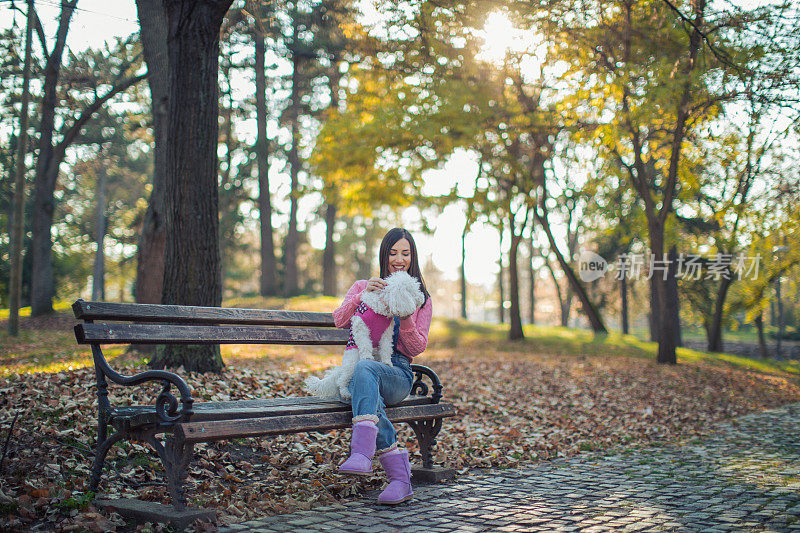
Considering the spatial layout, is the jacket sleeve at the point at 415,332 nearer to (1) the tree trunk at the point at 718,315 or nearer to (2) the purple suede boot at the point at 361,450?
(2) the purple suede boot at the point at 361,450

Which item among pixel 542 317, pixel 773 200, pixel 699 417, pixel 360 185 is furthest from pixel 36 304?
pixel 542 317

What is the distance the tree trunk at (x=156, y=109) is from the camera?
32.4 feet

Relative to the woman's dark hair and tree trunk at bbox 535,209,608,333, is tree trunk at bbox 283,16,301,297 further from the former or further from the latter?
the woman's dark hair

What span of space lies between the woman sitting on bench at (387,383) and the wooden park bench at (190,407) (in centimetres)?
18

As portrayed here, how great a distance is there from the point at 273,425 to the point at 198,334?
2.76 ft

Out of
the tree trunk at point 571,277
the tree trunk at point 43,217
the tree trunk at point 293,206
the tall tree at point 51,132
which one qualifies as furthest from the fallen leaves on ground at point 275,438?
the tree trunk at point 293,206

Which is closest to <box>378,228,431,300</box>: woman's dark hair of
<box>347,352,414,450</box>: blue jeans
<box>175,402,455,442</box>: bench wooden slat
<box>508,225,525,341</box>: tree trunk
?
<box>347,352,414,450</box>: blue jeans

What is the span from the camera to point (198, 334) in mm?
4160

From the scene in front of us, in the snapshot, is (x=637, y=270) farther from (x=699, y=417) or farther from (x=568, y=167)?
(x=699, y=417)

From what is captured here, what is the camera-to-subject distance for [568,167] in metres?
26.6

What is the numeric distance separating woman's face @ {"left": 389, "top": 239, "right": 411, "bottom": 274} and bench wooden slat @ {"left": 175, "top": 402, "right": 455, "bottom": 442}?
39.5 inches

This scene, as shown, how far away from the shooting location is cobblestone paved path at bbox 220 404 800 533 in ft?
12.2

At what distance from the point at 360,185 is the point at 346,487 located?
506 inches

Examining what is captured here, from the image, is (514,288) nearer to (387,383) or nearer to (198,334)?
(387,383)
